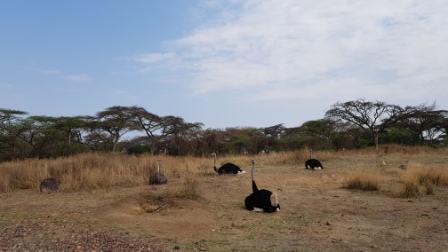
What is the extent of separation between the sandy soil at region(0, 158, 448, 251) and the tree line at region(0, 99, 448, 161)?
61.5ft

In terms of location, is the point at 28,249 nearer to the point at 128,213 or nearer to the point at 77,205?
the point at 128,213

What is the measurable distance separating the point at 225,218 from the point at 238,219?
0.77 feet

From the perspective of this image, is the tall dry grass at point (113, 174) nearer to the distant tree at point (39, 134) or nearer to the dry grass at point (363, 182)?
the dry grass at point (363, 182)

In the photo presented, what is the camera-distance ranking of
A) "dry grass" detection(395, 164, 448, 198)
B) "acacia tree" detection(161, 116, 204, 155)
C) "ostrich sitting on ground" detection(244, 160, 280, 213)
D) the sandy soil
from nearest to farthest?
the sandy soil, "ostrich sitting on ground" detection(244, 160, 280, 213), "dry grass" detection(395, 164, 448, 198), "acacia tree" detection(161, 116, 204, 155)

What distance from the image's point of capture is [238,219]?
7031 mm

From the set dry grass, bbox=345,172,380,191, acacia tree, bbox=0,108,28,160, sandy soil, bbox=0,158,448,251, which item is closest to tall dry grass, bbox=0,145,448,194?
dry grass, bbox=345,172,380,191

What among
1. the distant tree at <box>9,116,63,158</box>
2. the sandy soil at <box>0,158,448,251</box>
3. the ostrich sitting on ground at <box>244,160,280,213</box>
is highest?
the distant tree at <box>9,116,63,158</box>

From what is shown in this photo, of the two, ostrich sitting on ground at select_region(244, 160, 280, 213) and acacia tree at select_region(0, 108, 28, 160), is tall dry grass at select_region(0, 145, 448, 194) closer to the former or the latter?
ostrich sitting on ground at select_region(244, 160, 280, 213)

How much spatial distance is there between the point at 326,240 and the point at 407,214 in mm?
2613

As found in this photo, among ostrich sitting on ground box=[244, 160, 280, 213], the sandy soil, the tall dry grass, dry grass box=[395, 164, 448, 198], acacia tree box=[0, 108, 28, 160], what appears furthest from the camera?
acacia tree box=[0, 108, 28, 160]

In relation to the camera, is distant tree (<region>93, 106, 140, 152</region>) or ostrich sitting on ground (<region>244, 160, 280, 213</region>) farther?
distant tree (<region>93, 106, 140, 152</region>)

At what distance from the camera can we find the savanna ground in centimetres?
541

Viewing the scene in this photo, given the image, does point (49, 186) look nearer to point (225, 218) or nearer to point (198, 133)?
point (225, 218)

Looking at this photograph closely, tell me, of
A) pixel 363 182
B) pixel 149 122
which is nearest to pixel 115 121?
pixel 149 122
